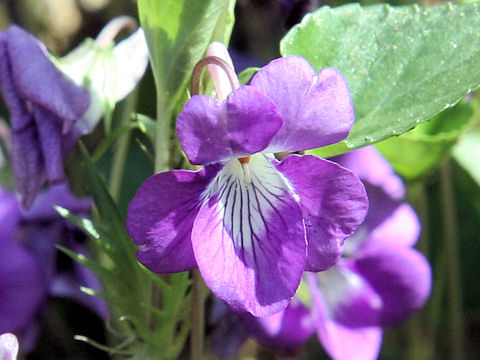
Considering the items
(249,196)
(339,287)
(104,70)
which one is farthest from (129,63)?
(339,287)

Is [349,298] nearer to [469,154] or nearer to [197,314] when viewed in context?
[197,314]

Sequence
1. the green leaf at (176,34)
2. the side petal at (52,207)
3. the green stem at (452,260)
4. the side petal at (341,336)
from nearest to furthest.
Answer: the green leaf at (176,34) < the side petal at (341,336) < the side petal at (52,207) < the green stem at (452,260)

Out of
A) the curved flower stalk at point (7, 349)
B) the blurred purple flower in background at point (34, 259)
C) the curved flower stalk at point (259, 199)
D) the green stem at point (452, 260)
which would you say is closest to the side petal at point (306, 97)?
the curved flower stalk at point (259, 199)

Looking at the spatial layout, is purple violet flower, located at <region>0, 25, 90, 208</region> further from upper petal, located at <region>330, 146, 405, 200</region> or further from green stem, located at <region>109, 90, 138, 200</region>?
upper petal, located at <region>330, 146, 405, 200</region>

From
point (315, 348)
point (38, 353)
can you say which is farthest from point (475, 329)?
point (38, 353)

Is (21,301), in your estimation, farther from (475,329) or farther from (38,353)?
(475,329)

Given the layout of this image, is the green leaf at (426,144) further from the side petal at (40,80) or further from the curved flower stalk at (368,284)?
the side petal at (40,80)
